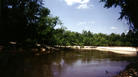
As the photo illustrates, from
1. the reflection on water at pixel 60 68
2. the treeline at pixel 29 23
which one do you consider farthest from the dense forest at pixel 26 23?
the reflection on water at pixel 60 68

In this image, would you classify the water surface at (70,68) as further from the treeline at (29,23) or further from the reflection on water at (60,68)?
the treeline at (29,23)

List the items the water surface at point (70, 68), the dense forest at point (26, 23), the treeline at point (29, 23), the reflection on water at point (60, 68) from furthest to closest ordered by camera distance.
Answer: the treeline at point (29, 23) → the dense forest at point (26, 23) → the water surface at point (70, 68) → the reflection on water at point (60, 68)

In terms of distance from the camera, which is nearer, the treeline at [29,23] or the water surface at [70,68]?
the water surface at [70,68]

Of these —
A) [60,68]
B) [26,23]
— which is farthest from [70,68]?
[26,23]

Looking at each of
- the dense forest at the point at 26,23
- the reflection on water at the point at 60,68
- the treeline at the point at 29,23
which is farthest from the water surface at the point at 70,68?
the treeline at the point at 29,23

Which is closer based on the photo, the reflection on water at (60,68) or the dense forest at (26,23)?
the reflection on water at (60,68)

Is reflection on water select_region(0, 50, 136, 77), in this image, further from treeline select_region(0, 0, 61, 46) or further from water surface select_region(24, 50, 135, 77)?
treeline select_region(0, 0, 61, 46)

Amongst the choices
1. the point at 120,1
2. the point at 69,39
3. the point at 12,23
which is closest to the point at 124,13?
the point at 120,1

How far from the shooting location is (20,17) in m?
19.2

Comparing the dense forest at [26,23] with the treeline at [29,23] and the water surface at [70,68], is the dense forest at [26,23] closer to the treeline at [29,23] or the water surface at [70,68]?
the treeline at [29,23]

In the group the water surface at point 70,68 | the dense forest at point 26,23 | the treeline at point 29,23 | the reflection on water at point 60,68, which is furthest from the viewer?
the treeline at point 29,23

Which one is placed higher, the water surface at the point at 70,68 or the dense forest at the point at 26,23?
the dense forest at the point at 26,23

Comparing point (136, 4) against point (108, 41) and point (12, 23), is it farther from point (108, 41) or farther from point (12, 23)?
point (108, 41)

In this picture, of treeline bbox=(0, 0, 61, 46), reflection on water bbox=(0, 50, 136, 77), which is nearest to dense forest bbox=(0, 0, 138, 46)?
treeline bbox=(0, 0, 61, 46)
